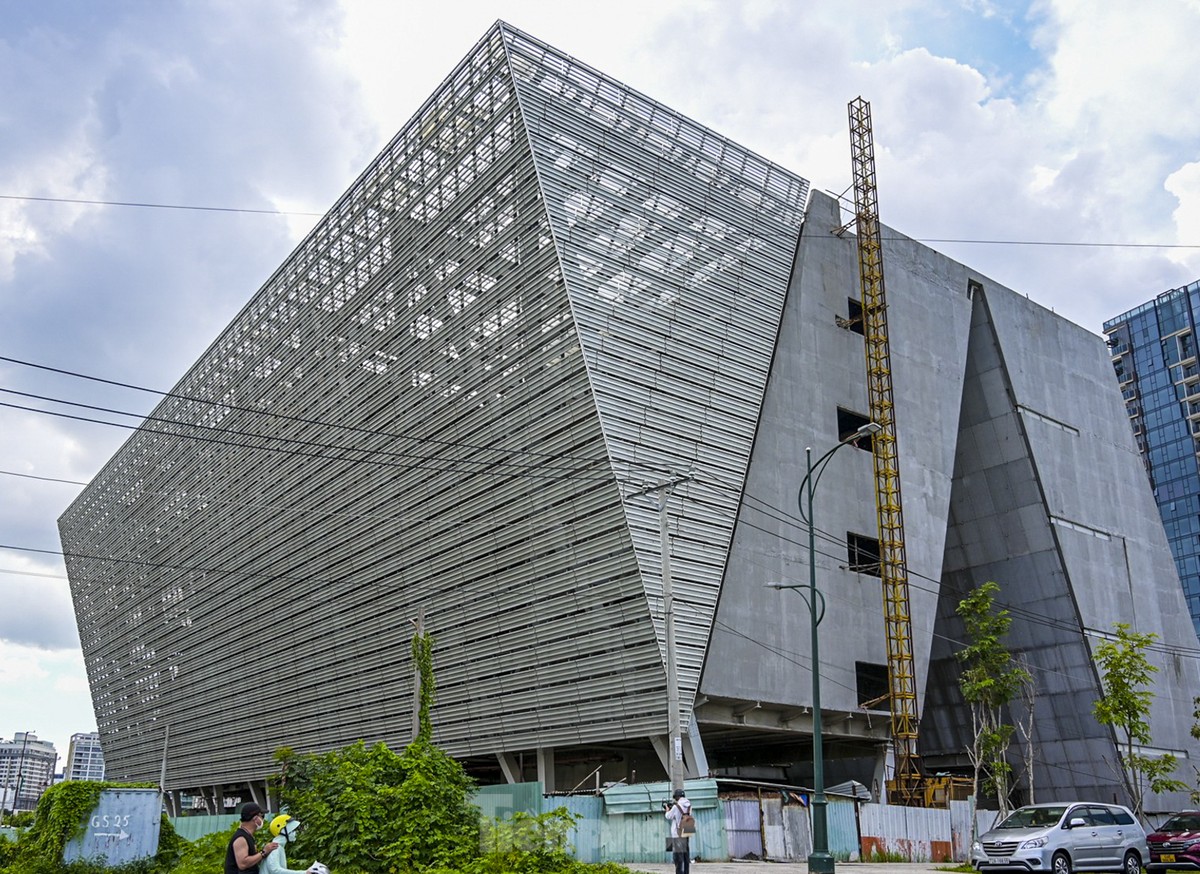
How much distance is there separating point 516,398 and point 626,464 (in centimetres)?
600

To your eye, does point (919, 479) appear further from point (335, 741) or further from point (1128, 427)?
point (335, 741)

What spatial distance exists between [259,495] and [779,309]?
3481 cm

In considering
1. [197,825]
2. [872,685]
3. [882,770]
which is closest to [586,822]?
[197,825]

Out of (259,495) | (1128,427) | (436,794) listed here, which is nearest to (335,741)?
(259,495)

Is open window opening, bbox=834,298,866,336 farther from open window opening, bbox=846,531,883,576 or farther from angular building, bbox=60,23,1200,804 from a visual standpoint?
open window opening, bbox=846,531,883,576

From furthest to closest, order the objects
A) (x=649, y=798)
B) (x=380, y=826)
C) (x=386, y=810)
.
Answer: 1. (x=649, y=798)
2. (x=386, y=810)
3. (x=380, y=826)

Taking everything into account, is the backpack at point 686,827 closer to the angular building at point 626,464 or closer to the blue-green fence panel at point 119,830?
the angular building at point 626,464

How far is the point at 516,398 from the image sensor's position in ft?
134

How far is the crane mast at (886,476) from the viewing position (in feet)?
144

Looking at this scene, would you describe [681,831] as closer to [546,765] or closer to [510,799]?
[510,799]

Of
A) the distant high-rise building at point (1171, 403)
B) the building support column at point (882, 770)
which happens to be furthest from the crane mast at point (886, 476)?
the distant high-rise building at point (1171, 403)

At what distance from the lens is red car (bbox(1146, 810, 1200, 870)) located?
25.4 m

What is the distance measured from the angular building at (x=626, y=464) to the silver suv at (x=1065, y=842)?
10.6 metres

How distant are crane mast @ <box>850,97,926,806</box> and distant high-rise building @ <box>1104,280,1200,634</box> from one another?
8597 cm
